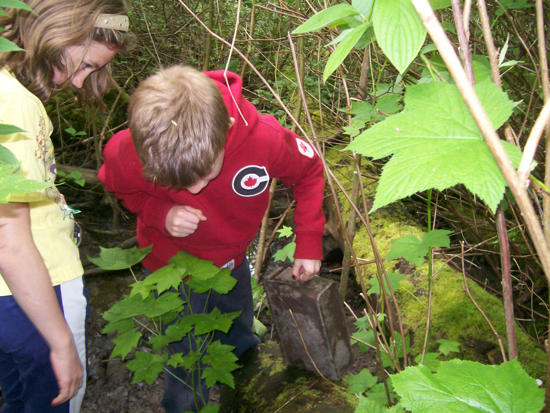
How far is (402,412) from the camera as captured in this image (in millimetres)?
974

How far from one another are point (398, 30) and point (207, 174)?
1.05 metres

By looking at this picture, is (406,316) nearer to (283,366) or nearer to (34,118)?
(283,366)

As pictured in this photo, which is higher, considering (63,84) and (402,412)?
(63,84)

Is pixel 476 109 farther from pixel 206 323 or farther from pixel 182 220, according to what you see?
pixel 206 323

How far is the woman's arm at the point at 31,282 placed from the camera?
3.99ft

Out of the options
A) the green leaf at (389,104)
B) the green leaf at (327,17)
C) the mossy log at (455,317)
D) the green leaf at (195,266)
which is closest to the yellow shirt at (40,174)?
the green leaf at (195,266)

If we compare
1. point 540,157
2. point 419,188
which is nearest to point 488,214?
point 540,157

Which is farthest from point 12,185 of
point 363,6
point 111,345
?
point 111,345

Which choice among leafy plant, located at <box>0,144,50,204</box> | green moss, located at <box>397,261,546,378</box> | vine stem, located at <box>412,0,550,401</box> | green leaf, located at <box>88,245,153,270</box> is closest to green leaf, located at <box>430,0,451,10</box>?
vine stem, located at <box>412,0,550,401</box>

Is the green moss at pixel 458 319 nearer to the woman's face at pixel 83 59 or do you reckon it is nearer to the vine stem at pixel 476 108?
the vine stem at pixel 476 108

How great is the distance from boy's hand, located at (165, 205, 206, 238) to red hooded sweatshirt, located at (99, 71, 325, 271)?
0.29ft

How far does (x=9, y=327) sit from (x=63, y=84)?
97cm

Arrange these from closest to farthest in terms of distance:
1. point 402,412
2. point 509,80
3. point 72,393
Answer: point 402,412 < point 72,393 < point 509,80

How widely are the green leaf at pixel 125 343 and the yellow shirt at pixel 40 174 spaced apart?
0.44 metres
